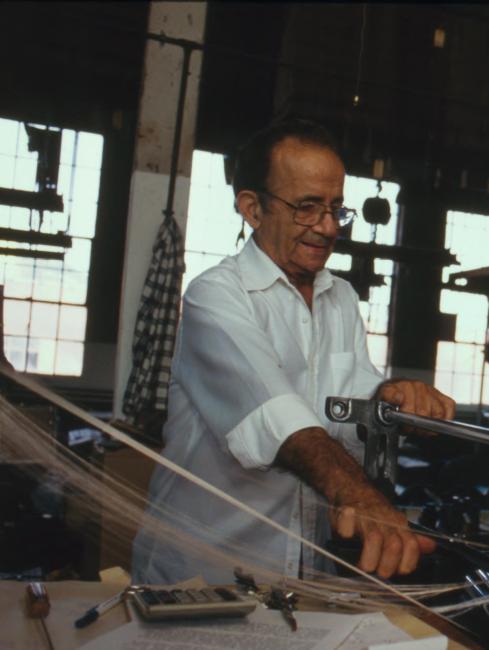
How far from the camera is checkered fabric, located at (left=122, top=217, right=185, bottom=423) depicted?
3523 millimetres

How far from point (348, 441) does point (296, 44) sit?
432cm

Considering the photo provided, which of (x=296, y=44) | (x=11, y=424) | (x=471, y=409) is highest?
(x=296, y=44)

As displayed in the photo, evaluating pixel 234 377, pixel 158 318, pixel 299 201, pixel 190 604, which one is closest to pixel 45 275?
pixel 158 318

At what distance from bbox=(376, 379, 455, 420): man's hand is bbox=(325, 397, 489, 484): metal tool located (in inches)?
1.5

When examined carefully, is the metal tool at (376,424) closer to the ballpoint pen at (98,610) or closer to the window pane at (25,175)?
the ballpoint pen at (98,610)

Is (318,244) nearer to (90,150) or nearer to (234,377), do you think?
(234,377)

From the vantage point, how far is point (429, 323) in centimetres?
733

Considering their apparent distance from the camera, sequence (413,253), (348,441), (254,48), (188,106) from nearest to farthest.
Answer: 1. (348,441)
2. (188,106)
3. (413,253)
4. (254,48)

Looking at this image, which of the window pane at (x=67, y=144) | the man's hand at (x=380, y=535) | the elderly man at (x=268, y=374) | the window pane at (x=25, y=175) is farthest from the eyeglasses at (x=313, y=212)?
the window pane at (x=67, y=144)

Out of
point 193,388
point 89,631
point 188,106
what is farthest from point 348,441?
point 188,106

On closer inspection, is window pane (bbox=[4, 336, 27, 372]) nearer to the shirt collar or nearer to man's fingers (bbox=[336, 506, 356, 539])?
man's fingers (bbox=[336, 506, 356, 539])

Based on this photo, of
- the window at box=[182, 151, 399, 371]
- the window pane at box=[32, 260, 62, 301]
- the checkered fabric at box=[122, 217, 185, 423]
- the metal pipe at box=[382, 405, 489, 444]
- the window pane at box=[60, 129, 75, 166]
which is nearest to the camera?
the metal pipe at box=[382, 405, 489, 444]

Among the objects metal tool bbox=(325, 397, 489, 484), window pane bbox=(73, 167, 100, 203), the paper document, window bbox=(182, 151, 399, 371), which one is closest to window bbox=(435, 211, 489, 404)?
window bbox=(182, 151, 399, 371)

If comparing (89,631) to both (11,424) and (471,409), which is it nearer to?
(11,424)
